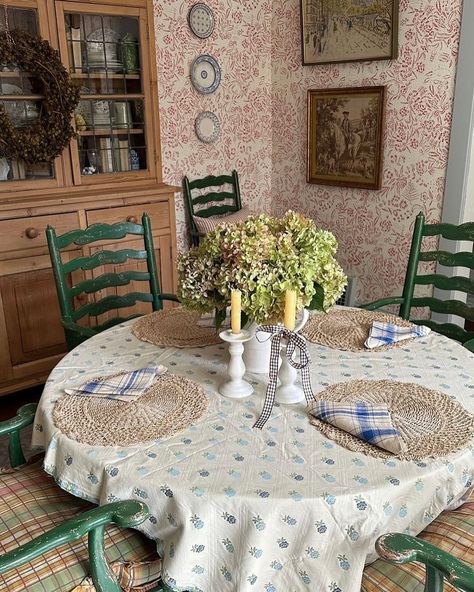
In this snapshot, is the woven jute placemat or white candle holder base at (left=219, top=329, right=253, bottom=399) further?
white candle holder base at (left=219, top=329, right=253, bottom=399)

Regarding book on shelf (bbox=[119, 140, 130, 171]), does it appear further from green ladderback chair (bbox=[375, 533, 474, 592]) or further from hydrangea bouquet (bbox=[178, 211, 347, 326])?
green ladderback chair (bbox=[375, 533, 474, 592])

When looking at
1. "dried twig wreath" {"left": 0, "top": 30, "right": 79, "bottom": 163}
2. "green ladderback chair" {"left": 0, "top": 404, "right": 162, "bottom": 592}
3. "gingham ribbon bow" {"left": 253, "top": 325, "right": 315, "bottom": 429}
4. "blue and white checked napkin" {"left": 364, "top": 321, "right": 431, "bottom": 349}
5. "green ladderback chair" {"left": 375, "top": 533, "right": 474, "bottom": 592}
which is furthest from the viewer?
"dried twig wreath" {"left": 0, "top": 30, "right": 79, "bottom": 163}

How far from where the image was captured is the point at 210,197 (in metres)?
3.74

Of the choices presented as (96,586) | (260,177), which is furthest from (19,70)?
(96,586)

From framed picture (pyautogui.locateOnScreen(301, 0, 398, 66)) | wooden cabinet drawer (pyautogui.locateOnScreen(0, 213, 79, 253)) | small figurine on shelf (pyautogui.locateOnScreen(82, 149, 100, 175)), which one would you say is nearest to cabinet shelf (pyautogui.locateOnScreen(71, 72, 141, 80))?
small figurine on shelf (pyautogui.locateOnScreen(82, 149, 100, 175))

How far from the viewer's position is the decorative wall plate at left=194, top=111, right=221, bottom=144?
3.62 m

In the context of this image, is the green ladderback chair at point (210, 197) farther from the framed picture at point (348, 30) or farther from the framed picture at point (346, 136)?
the framed picture at point (348, 30)

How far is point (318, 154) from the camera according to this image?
366 centimetres

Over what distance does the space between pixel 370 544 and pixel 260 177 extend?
324 centimetres

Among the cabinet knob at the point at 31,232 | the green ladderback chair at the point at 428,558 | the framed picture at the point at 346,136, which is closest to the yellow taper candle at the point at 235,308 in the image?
the green ladderback chair at the point at 428,558

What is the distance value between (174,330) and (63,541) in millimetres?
899

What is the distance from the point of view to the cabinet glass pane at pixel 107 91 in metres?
2.84

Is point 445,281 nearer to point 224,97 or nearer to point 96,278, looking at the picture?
point 96,278

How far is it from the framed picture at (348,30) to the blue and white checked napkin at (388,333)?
1929mm
